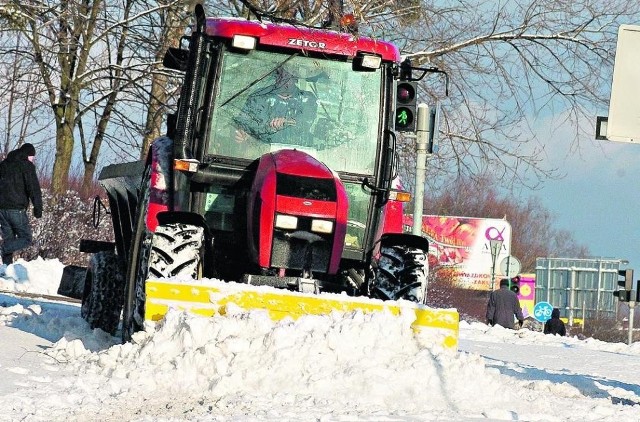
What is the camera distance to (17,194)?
665 inches

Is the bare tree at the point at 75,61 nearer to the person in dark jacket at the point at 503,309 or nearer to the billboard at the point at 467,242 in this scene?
the person in dark jacket at the point at 503,309

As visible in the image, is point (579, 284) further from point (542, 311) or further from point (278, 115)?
point (278, 115)

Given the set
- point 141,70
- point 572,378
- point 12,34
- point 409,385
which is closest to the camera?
point 409,385

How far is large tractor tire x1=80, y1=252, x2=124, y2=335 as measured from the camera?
34.9ft

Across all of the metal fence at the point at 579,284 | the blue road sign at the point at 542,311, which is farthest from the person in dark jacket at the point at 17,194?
the metal fence at the point at 579,284

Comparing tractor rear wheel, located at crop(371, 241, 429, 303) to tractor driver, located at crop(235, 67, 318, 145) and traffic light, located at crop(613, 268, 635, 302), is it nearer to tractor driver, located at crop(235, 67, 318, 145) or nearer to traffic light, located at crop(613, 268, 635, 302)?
tractor driver, located at crop(235, 67, 318, 145)

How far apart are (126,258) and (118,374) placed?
3406 millimetres

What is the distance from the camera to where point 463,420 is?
22.1ft

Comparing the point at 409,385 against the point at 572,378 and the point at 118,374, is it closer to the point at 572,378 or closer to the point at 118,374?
the point at 118,374

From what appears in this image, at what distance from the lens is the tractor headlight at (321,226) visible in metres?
8.35

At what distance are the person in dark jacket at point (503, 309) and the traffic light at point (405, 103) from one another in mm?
13494

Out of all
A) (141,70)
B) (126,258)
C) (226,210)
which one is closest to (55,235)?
(141,70)

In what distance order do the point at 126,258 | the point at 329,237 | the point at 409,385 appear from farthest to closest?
the point at 126,258 → the point at 329,237 → the point at 409,385

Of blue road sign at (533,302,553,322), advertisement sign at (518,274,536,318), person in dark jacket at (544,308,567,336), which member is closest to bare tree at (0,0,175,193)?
person in dark jacket at (544,308,567,336)
